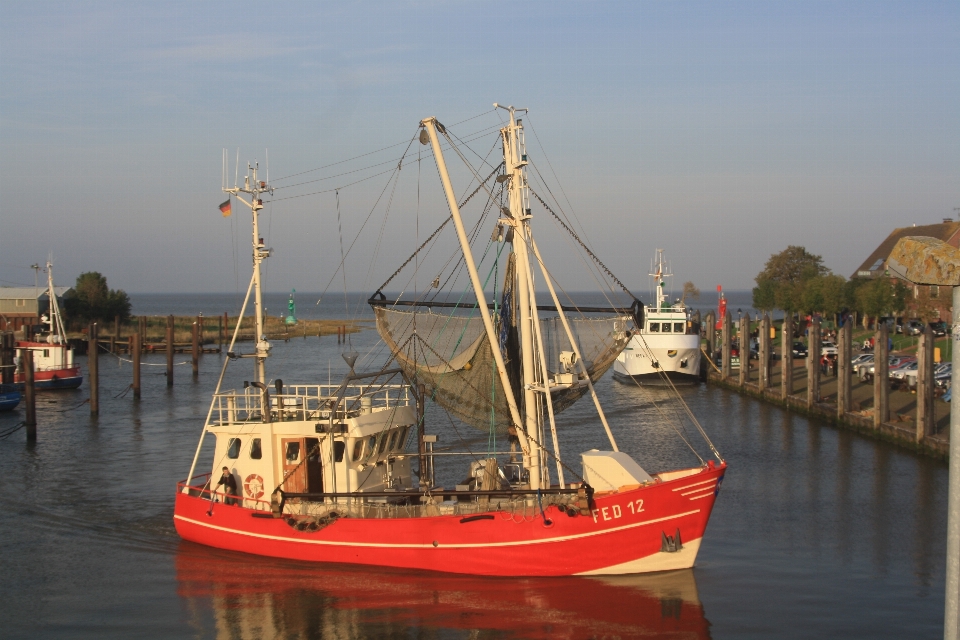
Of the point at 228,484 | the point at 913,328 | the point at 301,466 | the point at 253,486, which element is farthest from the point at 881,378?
the point at 913,328

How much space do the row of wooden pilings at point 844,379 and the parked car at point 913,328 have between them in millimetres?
16426

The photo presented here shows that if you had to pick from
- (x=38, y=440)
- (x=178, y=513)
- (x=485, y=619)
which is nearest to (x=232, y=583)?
(x=178, y=513)

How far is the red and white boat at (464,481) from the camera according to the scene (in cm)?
1769

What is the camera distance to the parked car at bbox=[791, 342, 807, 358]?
61.4 metres

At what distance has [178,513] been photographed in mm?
22000

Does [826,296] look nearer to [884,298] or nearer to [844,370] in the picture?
[884,298]

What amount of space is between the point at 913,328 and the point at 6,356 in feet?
200

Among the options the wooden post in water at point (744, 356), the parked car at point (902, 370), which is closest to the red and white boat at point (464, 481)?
the parked car at point (902, 370)

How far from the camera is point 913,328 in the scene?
219ft

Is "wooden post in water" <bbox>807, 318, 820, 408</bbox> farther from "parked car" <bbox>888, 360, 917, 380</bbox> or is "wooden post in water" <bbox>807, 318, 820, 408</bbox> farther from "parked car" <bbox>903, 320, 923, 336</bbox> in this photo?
"parked car" <bbox>903, 320, 923, 336</bbox>

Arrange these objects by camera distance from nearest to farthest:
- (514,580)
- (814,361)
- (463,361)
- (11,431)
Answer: (514,580), (463,361), (11,431), (814,361)

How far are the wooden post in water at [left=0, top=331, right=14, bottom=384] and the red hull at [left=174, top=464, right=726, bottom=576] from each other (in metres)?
38.3

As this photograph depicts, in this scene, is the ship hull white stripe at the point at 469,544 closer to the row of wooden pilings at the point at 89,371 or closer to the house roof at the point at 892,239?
the row of wooden pilings at the point at 89,371

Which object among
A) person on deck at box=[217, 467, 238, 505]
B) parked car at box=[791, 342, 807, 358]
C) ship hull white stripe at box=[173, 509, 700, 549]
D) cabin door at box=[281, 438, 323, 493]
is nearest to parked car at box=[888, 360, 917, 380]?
parked car at box=[791, 342, 807, 358]
